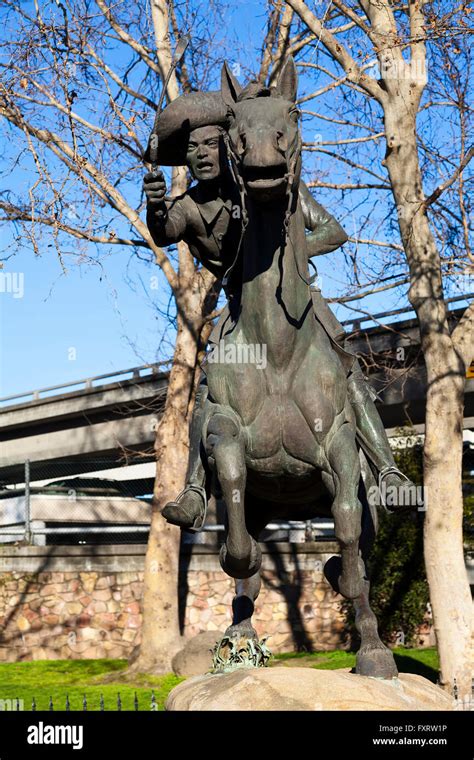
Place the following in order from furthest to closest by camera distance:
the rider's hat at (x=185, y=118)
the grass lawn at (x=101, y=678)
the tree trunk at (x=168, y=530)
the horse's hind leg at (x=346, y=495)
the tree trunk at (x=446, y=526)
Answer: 1. the tree trunk at (x=168, y=530)
2. the grass lawn at (x=101, y=678)
3. the tree trunk at (x=446, y=526)
4. the rider's hat at (x=185, y=118)
5. the horse's hind leg at (x=346, y=495)

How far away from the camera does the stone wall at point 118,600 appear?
17.0 meters

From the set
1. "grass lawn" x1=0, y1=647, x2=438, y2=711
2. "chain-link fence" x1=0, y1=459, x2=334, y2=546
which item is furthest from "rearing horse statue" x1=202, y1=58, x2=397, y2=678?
"chain-link fence" x1=0, y1=459, x2=334, y2=546

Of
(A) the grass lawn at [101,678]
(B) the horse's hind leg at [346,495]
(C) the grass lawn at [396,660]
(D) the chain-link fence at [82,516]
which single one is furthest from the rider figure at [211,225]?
(D) the chain-link fence at [82,516]

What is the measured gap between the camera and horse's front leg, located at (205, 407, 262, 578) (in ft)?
17.3

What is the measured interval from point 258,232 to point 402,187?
8712 mm

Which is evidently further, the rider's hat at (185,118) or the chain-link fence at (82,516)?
the chain-link fence at (82,516)

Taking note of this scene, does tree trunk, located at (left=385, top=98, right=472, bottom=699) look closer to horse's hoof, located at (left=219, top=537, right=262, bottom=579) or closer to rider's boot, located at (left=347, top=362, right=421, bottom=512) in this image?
rider's boot, located at (left=347, top=362, right=421, bottom=512)

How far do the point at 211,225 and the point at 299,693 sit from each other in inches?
114

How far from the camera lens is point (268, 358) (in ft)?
18.3

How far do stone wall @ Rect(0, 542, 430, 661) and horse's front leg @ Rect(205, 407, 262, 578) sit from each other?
40.5 ft

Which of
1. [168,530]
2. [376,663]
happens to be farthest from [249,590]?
[168,530]

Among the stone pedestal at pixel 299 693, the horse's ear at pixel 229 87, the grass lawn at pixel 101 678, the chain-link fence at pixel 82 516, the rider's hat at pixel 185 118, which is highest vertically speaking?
the horse's ear at pixel 229 87

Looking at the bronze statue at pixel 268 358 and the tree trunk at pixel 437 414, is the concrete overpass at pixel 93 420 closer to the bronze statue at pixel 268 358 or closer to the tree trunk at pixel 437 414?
the tree trunk at pixel 437 414
